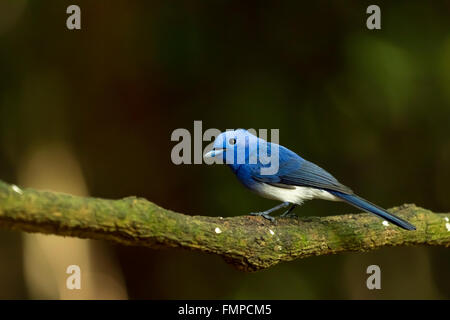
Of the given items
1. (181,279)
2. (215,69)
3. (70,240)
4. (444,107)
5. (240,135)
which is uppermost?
(215,69)

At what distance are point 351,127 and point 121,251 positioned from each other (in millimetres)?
2769

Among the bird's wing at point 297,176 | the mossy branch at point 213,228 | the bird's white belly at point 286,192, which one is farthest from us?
the bird's white belly at point 286,192

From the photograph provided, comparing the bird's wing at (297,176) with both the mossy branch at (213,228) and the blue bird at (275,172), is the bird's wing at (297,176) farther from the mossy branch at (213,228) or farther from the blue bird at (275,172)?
the mossy branch at (213,228)

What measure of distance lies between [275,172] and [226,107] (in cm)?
239

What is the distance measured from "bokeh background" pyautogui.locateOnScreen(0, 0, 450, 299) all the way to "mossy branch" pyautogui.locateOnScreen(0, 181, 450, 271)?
2.16m

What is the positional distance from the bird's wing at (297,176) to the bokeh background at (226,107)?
6.92 ft

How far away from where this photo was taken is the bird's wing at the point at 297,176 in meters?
3.98

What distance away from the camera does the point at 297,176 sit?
4.06m

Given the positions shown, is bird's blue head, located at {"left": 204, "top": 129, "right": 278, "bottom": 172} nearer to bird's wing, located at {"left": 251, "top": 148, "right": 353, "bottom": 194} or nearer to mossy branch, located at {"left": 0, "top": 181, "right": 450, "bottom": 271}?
bird's wing, located at {"left": 251, "top": 148, "right": 353, "bottom": 194}

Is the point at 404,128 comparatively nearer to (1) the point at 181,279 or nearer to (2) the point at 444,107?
(2) the point at 444,107

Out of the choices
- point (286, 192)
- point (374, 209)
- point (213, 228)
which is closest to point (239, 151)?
point (286, 192)

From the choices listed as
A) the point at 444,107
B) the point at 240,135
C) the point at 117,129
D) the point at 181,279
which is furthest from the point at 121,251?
the point at 444,107

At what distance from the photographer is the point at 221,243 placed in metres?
3.17

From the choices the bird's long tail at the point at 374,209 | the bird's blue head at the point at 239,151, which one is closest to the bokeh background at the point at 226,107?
the bird's blue head at the point at 239,151
